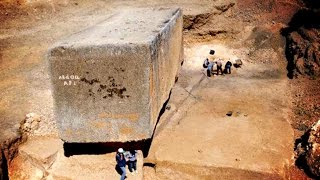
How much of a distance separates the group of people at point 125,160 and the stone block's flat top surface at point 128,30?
251cm

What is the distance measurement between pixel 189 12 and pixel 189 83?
4.64 meters

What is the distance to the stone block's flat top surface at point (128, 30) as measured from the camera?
6906 millimetres

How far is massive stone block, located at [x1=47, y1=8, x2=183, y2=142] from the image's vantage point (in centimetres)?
661

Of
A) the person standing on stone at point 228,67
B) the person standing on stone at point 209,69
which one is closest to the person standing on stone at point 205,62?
the person standing on stone at point 209,69

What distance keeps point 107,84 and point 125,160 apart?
5.95 ft

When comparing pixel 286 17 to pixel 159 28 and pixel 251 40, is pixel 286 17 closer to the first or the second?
pixel 251 40

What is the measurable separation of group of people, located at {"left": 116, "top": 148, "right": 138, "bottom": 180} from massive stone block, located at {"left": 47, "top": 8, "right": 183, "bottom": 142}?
1.16 feet

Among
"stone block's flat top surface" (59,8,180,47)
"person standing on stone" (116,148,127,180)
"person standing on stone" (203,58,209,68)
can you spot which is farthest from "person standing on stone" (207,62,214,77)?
"person standing on stone" (116,148,127,180)

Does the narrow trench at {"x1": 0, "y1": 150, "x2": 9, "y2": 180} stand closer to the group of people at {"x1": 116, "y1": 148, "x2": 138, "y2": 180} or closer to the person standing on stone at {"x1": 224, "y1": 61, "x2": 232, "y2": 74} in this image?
the group of people at {"x1": 116, "y1": 148, "x2": 138, "y2": 180}

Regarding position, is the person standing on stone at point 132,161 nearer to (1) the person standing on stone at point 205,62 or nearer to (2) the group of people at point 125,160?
(2) the group of people at point 125,160

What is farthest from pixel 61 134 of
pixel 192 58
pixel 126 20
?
pixel 192 58

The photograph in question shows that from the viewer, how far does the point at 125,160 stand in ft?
23.7

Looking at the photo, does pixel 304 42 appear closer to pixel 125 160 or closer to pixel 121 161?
pixel 125 160

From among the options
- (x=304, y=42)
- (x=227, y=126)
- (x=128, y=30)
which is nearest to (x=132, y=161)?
(x=227, y=126)
